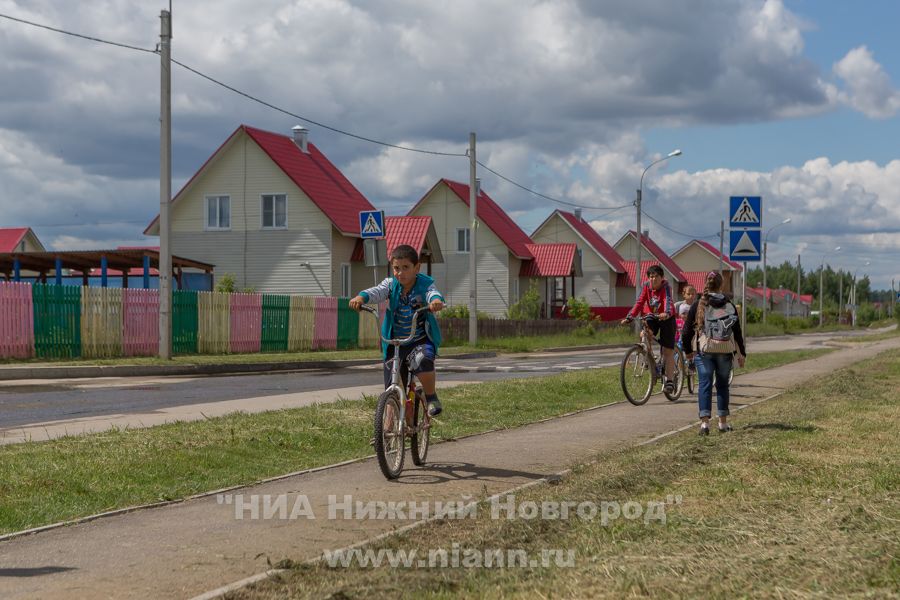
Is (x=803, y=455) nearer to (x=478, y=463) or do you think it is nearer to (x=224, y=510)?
(x=478, y=463)

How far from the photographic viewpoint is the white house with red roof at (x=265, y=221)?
43469 mm

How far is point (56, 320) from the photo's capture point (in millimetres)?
23359

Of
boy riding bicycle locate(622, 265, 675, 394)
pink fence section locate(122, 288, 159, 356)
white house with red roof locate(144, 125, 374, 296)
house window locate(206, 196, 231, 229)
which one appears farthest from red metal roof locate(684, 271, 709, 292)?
boy riding bicycle locate(622, 265, 675, 394)

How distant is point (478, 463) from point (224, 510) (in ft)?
8.23

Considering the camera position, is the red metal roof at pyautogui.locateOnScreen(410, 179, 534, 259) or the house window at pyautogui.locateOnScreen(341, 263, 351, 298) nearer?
the house window at pyautogui.locateOnScreen(341, 263, 351, 298)

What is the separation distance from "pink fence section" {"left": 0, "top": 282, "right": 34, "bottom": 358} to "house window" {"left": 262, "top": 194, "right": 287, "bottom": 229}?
70.3ft

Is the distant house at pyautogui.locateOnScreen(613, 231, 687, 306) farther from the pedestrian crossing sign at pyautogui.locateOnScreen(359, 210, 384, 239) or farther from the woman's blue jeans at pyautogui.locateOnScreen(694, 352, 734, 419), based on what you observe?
the woman's blue jeans at pyautogui.locateOnScreen(694, 352, 734, 419)

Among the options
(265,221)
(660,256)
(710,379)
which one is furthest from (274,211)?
(660,256)

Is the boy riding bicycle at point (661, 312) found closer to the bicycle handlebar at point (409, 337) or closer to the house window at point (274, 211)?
the bicycle handlebar at point (409, 337)

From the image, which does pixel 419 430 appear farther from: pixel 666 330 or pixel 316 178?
pixel 316 178

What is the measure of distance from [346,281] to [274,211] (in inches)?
163

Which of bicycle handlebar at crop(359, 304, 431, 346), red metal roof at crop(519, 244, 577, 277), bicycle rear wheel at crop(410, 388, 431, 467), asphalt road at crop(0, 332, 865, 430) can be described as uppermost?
red metal roof at crop(519, 244, 577, 277)

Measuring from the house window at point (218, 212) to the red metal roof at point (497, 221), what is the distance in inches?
602

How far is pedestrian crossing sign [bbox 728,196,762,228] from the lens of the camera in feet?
54.5
